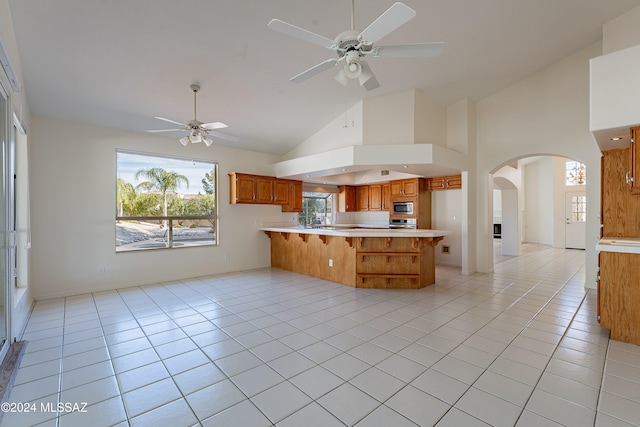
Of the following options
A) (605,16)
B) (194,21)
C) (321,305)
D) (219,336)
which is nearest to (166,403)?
(219,336)

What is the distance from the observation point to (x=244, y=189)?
6270 mm

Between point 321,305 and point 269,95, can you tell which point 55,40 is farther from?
point 321,305

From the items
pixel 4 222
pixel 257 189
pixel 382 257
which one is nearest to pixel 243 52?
pixel 4 222

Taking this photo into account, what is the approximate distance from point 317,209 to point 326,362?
6.19 meters

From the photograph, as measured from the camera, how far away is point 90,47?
3205 mm

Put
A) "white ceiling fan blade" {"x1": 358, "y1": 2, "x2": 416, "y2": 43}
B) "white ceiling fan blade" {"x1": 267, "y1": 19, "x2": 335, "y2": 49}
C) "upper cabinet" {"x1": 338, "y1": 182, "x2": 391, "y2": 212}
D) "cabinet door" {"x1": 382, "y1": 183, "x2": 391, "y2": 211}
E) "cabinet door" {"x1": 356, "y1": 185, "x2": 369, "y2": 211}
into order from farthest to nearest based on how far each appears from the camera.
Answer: "cabinet door" {"x1": 356, "y1": 185, "x2": 369, "y2": 211} < "upper cabinet" {"x1": 338, "y1": 182, "x2": 391, "y2": 212} < "cabinet door" {"x1": 382, "y1": 183, "x2": 391, "y2": 211} < "white ceiling fan blade" {"x1": 267, "y1": 19, "x2": 335, "y2": 49} < "white ceiling fan blade" {"x1": 358, "y1": 2, "x2": 416, "y2": 43}

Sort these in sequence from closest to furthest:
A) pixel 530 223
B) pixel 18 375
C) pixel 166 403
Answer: pixel 166 403 → pixel 18 375 → pixel 530 223

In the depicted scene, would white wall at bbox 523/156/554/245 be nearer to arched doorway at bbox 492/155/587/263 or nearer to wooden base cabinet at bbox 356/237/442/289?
arched doorway at bbox 492/155/587/263

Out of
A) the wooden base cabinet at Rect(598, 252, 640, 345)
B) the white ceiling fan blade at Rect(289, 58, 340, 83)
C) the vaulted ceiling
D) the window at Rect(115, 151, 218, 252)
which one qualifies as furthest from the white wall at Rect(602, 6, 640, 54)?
the window at Rect(115, 151, 218, 252)

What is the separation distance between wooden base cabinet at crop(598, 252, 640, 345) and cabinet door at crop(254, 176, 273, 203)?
18.2 ft

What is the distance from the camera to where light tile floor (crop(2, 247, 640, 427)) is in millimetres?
1855

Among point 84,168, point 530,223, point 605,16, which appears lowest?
point 530,223

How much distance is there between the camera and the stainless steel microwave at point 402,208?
7.21 m

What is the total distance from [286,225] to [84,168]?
411cm
